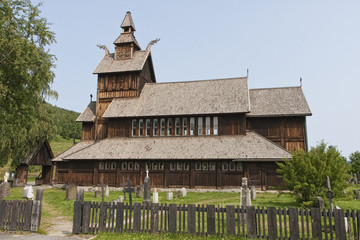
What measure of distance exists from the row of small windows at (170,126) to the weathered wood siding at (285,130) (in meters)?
5.10

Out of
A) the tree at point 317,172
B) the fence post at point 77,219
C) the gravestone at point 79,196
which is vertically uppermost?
the tree at point 317,172

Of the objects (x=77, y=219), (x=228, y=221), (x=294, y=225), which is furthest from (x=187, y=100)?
(x=294, y=225)

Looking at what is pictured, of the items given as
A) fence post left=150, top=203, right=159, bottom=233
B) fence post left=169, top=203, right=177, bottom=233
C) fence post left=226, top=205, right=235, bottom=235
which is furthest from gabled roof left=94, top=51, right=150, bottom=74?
fence post left=226, top=205, right=235, bottom=235

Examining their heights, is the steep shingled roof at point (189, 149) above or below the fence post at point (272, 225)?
above

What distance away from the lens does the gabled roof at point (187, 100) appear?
31.3m

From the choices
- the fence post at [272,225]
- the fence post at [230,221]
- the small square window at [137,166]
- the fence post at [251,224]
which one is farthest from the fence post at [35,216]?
the small square window at [137,166]

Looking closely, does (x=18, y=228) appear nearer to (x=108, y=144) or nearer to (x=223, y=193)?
(x=223, y=193)

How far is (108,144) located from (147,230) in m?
21.6

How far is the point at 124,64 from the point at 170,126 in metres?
11.2

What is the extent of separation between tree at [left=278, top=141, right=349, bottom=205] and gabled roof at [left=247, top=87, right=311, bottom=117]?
1415 cm

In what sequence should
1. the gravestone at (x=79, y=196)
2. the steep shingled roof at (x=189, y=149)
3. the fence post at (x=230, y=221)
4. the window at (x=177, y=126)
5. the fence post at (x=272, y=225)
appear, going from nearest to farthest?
the fence post at (x=272, y=225), the fence post at (x=230, y=221), the gravestone at (x=79, y=196), the steep shingled roof at (x=189, y=149), the window at (x=177, y=126)

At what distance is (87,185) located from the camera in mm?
30875

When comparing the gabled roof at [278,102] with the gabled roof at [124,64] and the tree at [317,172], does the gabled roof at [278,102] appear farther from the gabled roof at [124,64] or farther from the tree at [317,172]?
the gabled roof at [124,64]

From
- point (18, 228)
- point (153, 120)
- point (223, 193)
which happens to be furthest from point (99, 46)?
point (18, 228)
